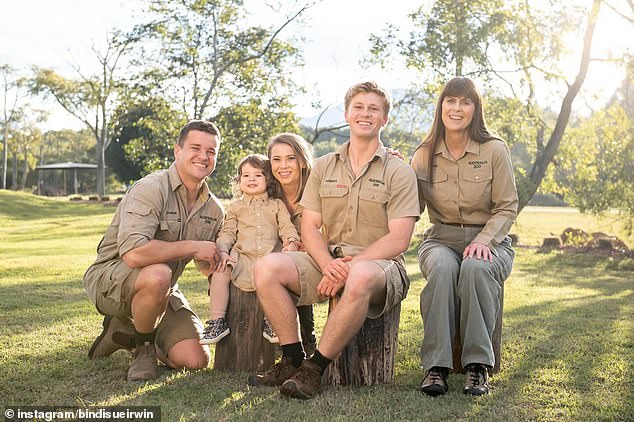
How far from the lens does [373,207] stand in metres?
4.16

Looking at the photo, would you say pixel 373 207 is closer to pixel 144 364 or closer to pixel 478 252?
pixel 478 252

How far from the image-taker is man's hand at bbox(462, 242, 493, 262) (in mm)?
4031

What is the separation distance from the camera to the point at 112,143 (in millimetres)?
43344

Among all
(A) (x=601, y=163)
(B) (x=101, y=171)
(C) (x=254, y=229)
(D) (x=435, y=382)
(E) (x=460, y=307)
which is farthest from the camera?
(B) (x=101, y=171)

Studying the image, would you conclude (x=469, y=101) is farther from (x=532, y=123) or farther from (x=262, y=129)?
(x=532, y=123)

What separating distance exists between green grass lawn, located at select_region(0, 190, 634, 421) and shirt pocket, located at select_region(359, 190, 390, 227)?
963 millimetres

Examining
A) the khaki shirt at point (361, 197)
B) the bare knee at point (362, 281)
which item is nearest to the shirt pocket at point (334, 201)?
the khaki shirt at point (361, 197)

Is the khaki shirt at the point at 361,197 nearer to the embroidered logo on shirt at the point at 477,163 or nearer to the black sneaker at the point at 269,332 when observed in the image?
the embroidered logo on shirt at the point at 477,163

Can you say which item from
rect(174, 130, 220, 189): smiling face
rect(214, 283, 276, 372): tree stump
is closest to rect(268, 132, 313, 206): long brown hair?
rect(174, 130, 220, 189): smiling face

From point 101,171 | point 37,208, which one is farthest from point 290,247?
point 101,171

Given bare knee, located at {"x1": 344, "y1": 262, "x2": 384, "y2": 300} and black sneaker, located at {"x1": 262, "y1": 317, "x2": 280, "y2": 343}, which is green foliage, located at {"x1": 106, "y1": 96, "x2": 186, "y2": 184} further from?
bare knee, located at {"x1": 344, "y1": 262, "x2": 384, "y2": 300}

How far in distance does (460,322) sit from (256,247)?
1.37 m

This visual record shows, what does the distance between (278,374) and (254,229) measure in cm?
102

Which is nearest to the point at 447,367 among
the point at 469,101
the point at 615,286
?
the point at 469,101
